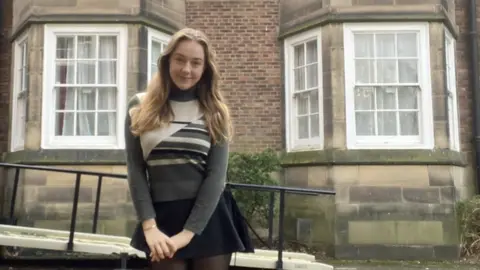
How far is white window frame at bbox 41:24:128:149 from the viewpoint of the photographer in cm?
850

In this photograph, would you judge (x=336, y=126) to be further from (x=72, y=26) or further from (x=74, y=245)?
(x=74, y=245)

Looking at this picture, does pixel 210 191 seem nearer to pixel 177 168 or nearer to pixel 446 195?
pixel 177 168

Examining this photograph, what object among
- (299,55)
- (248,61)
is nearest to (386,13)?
(299,55)

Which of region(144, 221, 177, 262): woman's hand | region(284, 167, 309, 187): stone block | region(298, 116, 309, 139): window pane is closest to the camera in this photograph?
A: region(144, 221, 177, 262): woman's hand

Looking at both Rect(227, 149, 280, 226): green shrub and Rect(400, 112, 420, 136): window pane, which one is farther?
Rect(400, 112, 420, 136): window pane

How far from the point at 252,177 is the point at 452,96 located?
3989 mm

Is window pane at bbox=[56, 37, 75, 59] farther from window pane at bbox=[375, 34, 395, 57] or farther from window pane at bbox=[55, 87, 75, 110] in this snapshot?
window pane at bbox=[375, 34, 395, 57]

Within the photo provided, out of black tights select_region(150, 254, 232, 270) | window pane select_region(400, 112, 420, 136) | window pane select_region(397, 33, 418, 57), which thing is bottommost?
black tights select_region(150, 254, 232, 270)

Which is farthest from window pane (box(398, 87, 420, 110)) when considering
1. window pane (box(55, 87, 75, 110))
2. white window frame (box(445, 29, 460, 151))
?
window pane (box(55, 87, 75, 110))

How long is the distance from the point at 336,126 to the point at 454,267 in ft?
8.92

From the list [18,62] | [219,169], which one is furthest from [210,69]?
[18,62]

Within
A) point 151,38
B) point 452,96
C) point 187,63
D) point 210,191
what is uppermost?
point 151,38

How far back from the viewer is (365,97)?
28.3 ft

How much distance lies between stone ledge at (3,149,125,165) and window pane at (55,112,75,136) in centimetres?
42
